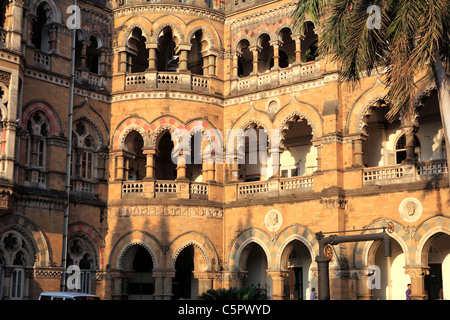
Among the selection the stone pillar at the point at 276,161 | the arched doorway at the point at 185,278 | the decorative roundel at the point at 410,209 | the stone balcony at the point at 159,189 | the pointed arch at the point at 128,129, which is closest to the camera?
the decorative roundel at the point at 410,209

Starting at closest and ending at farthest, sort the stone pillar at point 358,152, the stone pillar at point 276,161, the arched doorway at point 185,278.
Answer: the stone pillar at point 358,152, the stone pillar at point 276,161, the arched doorway at point 185,278

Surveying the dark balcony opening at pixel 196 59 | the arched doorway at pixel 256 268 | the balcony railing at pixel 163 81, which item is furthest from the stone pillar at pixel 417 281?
the dark balcony opening at pixel 196 59

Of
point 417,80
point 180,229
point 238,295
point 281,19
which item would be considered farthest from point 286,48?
point 238,295

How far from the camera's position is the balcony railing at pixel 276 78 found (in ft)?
88.8

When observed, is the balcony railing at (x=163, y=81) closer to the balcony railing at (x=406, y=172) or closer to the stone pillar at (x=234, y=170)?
the stone pillar at (x=234, y=170)

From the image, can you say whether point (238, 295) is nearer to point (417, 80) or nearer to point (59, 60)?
point (417, 80)

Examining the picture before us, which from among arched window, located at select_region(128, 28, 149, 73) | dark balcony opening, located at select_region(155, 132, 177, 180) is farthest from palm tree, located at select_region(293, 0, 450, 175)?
dark balcony opening, located at select_region(155, 132, 177, 180)

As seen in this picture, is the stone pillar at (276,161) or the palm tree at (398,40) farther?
the stone pillar at (276,161)

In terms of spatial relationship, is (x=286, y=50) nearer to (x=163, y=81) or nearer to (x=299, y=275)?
(x=163, y=81)

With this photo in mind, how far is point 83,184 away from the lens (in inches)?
1064

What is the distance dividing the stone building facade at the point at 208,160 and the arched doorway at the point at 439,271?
0.18 feet
